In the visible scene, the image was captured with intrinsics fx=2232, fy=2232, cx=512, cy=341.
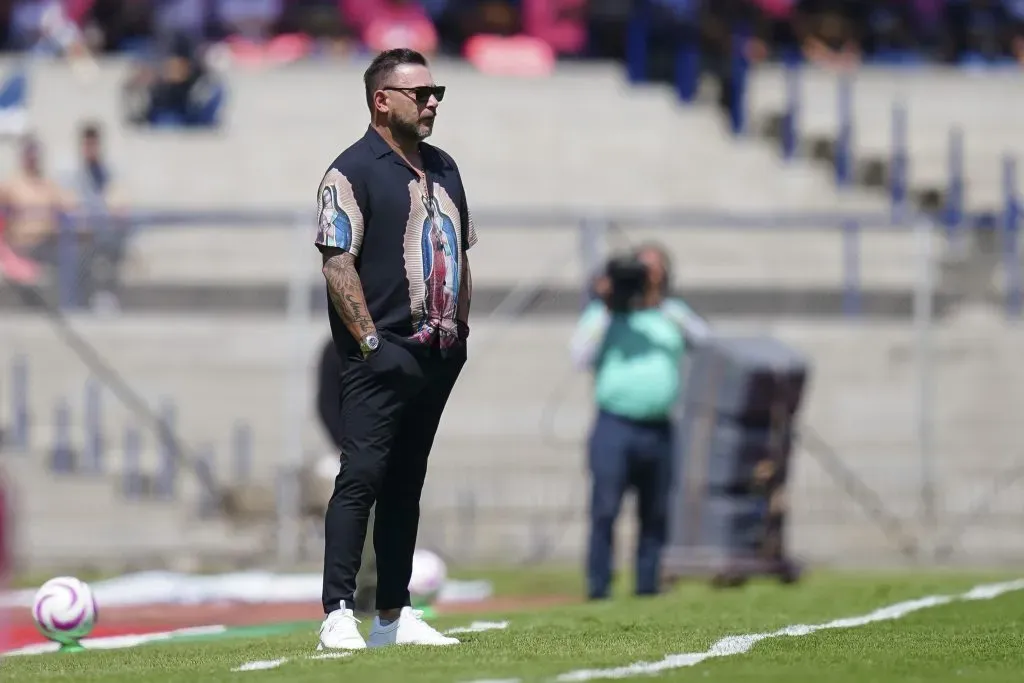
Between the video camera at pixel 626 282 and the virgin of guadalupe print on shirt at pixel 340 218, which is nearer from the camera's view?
the virgin of guadalupe print on shirt at pixel 340 218

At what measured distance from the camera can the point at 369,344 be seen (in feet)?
25.1

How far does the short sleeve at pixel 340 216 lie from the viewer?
25.3ft

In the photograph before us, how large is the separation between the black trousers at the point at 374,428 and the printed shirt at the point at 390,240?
0.09 metres

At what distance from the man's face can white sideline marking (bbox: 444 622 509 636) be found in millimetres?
2047

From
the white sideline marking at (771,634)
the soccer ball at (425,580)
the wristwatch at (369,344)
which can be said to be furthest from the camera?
the soccer ball at (425,580)

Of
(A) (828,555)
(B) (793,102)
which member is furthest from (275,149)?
(A) (828,555)

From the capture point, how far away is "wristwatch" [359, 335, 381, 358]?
7.65 m

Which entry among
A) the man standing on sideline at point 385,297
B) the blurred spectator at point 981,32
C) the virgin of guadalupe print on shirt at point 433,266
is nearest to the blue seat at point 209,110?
the blurred spectator at point 981,32

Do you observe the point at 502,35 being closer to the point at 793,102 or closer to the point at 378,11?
the point at 378,11

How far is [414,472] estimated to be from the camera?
26.4 feet

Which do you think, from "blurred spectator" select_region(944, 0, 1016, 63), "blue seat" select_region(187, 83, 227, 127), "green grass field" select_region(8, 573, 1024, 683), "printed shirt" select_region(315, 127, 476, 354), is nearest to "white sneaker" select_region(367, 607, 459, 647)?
"green grass field" select_region(8, 573, 1024, 683)

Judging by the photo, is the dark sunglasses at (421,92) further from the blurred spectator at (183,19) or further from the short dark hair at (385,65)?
the blurred spectator at (183,19)

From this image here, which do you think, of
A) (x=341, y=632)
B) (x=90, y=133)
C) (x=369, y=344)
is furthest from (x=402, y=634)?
(x=90, y=133)

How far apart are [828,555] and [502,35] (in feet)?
27.4
